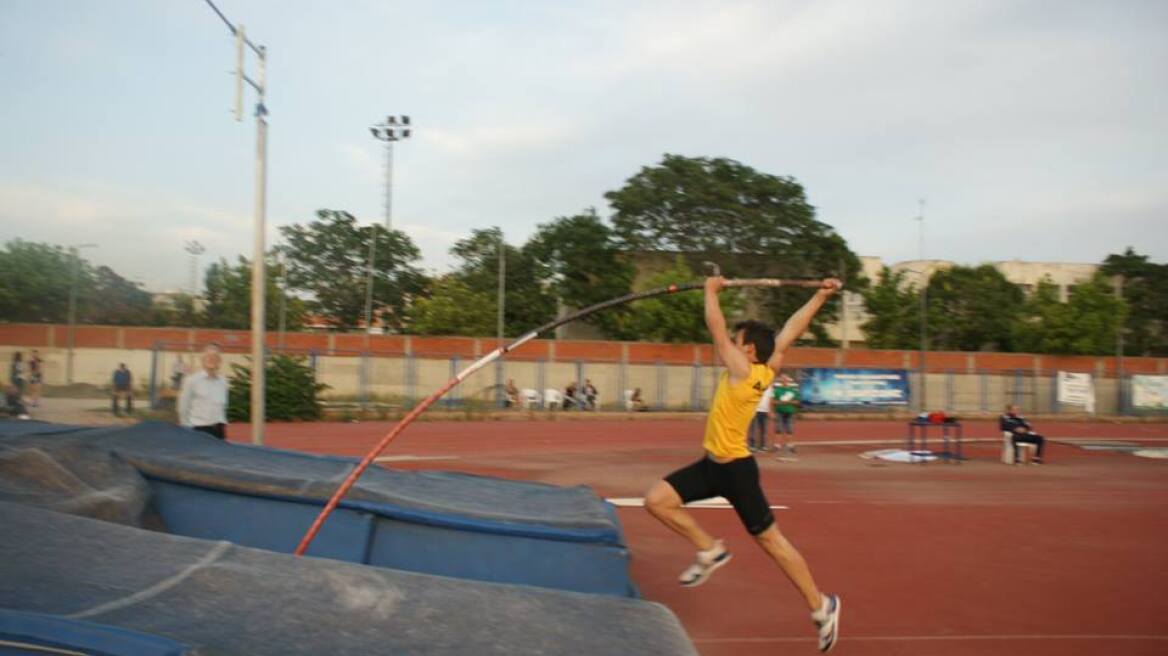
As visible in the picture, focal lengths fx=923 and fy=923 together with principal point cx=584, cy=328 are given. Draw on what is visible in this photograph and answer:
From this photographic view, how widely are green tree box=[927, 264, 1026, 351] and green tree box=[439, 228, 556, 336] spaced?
21.8 meters

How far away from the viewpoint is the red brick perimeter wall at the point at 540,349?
35.0 metres

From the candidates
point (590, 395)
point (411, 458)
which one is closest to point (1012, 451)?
point (411, 458)

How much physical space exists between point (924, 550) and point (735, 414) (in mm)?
4556

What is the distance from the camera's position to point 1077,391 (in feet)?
123

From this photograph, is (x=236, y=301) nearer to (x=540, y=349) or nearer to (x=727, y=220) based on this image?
(x=540, y=349)

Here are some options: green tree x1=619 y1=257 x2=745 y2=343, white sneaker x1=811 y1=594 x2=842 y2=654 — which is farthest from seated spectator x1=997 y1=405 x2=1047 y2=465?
green tree x1=619 y1=257 x2=745 y2=343

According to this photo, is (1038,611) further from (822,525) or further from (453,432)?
(453,432)

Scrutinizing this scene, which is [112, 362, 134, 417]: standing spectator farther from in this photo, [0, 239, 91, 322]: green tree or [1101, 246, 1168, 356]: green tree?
[1101, 246, 1168, 356]: green tree

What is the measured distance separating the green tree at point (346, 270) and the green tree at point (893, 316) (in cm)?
2586

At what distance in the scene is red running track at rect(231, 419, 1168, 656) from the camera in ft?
20.8

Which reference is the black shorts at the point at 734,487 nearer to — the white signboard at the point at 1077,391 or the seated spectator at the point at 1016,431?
the seated spectator at the point at 1016,431

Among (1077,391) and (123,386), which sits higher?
(1077,391)

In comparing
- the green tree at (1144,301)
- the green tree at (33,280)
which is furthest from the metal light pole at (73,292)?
the green tree at (1144,301)

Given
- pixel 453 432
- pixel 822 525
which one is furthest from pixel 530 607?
pixel 453 432
